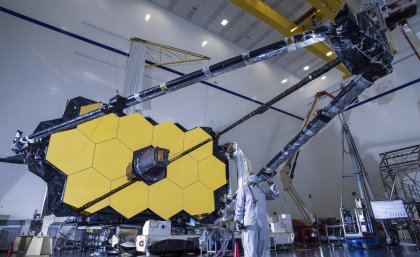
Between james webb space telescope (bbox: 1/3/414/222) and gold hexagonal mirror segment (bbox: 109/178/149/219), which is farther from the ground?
james webb space telescope (bbox: 1/3/414/222)

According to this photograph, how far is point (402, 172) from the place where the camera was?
905 centimetres

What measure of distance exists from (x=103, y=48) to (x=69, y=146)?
11.4 ft

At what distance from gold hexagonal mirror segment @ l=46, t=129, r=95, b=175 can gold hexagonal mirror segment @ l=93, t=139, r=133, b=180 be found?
0.16 m

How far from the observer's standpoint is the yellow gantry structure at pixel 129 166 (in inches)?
198

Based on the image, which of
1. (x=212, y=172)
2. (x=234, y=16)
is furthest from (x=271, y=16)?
(x=212, y=172)

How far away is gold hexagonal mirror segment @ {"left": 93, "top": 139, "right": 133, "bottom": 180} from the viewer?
536 centimetres

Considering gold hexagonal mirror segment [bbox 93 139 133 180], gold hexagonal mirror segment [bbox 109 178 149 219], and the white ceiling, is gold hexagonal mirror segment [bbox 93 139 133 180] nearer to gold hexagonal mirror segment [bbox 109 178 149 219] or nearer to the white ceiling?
gold hexagonal mirror segment [bbox 109 178 149 219]

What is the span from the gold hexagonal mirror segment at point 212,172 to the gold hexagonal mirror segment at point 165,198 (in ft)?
2.87

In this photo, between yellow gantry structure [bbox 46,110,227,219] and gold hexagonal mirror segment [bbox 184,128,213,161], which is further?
gold hexagonal mirror segment [bbox 184,128,213,161]

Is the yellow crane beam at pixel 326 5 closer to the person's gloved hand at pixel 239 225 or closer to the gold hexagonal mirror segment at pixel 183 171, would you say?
the gold hexagonal mirror segment at pixel 183 171

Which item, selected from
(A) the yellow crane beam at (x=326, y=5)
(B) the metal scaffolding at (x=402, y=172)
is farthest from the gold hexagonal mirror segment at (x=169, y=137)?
(B) the metal scaffolding at (x=402, y=172)

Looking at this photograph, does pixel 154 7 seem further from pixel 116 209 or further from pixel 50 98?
pixel 116 209

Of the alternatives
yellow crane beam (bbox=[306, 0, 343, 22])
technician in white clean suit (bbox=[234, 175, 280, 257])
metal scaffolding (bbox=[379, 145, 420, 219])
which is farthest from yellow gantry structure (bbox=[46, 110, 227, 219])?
metal scaffolding (bbox=[379, 145, 420, 219])

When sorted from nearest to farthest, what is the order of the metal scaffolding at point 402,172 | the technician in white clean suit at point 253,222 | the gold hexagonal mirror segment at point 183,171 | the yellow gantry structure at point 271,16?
the technician in white clean suit at point 253,222, the gold hexagonal mirror segment at point 183,171, the yellow gantry structure at point 271,16, the metal scaffolding at point 402,172
